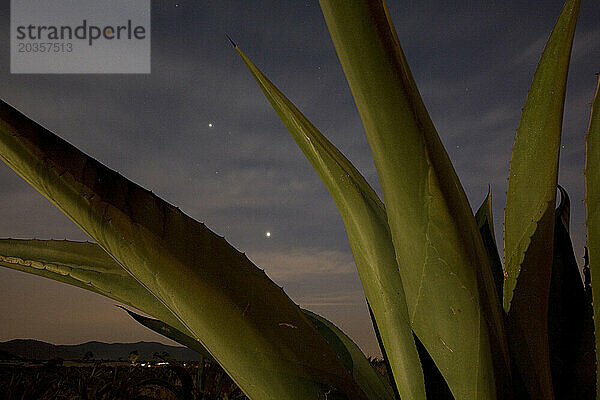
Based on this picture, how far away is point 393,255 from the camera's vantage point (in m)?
0.27

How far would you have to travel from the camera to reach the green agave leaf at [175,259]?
0.22 meters

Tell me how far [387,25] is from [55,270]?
10.3 inches

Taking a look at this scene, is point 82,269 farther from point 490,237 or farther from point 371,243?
point 490,237

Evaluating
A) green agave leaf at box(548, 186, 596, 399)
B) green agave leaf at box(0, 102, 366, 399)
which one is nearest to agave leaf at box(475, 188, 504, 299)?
green agave leaf at box(548, 186, 596, 399)

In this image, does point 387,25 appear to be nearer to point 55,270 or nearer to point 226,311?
point 226,311

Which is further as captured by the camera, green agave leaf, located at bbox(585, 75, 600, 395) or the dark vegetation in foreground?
the dark vegetation in foreground

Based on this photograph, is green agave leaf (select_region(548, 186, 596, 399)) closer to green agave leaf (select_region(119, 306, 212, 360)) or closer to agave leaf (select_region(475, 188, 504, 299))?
agave leaf (select_region(475, 188, 504, 299))

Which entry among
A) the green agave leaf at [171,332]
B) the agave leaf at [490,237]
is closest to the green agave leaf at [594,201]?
the agave leaf at [490,237]

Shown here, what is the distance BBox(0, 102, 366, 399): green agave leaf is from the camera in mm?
215

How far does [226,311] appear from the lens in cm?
22

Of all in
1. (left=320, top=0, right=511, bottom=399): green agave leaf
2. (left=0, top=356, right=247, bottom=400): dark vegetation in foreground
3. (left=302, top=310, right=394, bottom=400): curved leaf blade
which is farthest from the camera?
Answer: (left=0, top=356, right=247, bottom=400): dark vegetation in foreground

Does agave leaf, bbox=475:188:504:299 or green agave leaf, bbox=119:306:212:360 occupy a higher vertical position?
agave leaf, bbox=475:188:504:299

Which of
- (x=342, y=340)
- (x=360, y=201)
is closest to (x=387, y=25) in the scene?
(x=360, y=201)

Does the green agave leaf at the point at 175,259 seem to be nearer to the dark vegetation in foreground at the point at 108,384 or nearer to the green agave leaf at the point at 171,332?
the green agave leaf at the point at 171,332
